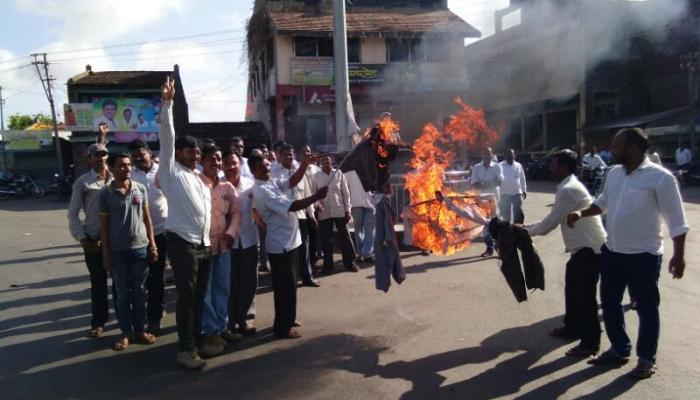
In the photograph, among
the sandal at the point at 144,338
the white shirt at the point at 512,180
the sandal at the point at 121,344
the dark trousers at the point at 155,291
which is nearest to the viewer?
the sandal at the point at 121,344

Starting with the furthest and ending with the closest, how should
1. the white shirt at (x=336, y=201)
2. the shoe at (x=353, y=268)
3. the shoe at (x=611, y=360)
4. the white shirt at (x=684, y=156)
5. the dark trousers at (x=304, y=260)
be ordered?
the white shirt at (x=684, y=156)
the white shirt at (x=336, y=201)
the shoe at (x=353, y=268)
the dark trousers at (x=304, y=260)
the shoe at (x=611, y=360)

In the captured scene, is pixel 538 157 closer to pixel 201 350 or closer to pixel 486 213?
pixel 486 213

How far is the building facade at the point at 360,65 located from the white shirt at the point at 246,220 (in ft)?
56.2

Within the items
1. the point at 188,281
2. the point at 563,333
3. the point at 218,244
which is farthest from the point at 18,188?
the point at 563,333

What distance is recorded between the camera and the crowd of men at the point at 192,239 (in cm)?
416

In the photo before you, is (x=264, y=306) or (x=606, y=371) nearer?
(x=606, y=371)

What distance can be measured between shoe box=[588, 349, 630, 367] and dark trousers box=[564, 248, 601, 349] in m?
0.19

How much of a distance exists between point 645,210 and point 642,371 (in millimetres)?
1192

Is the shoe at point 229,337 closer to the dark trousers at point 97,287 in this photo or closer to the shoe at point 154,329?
the shoe at point 154,329

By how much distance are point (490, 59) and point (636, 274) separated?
1104 inches

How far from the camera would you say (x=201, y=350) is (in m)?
4.47

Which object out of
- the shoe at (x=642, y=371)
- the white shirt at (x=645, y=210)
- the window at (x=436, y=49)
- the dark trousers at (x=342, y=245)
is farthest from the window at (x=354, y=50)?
the shoe at (x=642, y=371)

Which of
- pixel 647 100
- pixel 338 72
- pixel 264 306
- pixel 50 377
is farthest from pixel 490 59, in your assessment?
pixel 50 377

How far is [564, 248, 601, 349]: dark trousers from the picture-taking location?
4223 millimetres
